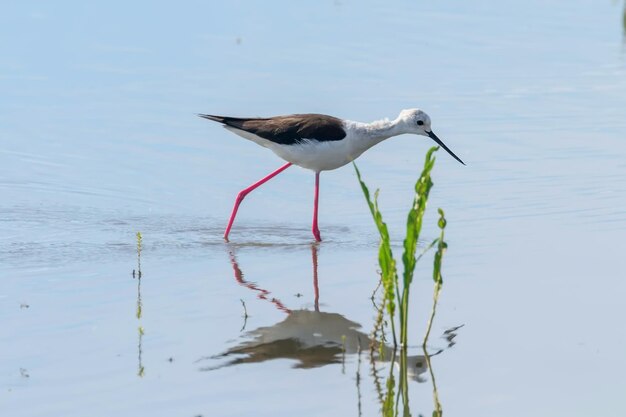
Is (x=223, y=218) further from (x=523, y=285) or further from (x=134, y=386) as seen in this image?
(x=134, y=386)

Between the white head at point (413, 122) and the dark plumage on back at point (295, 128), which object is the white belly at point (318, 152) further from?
the white head at point (413, 122)

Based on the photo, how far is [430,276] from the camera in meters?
8.50

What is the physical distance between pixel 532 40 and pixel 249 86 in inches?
184

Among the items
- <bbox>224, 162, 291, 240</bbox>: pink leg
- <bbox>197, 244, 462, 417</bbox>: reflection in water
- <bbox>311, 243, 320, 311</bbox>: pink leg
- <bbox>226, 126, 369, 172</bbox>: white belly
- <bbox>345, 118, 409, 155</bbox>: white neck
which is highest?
<bbox>345, 118, 409, 155</bbox>: white neck

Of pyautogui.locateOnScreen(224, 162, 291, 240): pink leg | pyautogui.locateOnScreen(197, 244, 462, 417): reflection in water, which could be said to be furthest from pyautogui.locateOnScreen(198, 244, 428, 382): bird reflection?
pyautogui.locateOnScreen(224, 162, 291, 240): pink leg

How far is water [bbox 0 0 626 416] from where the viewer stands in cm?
643

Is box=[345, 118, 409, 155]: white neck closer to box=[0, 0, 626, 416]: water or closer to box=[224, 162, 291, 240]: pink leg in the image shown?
box=[0, 0, 626, 416]: water

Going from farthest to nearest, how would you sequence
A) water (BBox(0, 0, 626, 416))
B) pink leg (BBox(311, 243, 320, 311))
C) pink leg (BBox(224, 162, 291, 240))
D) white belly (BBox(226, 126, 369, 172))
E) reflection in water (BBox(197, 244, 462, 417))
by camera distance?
white belly (BBox(226, 126, 369, 172)) → pink leg (BBox(224, 162, 291, 240)) → pink leg (BBox(311, 243, 320, 311)) → water (BBox(0, 0, 626, 416)) → reflection in water (BBox(197, 244, 462, 417))

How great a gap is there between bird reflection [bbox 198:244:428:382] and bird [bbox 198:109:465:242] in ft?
7.64

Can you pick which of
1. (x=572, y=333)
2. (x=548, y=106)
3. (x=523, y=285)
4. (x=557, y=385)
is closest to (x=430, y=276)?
(x=523, y=285)

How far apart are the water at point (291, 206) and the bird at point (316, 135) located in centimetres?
54

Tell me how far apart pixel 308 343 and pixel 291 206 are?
3.88 m

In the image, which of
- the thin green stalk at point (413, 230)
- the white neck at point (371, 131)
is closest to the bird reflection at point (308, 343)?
the thin green stalk at point (413, 230)

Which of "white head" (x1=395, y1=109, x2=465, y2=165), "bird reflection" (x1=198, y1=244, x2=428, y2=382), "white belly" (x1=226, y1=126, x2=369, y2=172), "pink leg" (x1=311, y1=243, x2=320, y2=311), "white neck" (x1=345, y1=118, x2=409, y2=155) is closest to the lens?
"bird reflection" (x1=198, y1=244, x2=428, y2=382)
